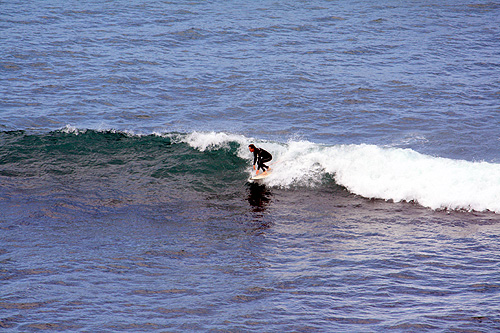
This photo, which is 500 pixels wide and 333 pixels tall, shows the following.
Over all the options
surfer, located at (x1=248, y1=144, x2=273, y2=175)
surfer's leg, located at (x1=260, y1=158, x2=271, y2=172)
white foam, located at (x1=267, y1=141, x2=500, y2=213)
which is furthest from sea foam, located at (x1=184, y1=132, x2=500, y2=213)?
surfer, located at (x1=248, y1=144, x2=273, y2=175)

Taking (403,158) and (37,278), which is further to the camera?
(403,158)

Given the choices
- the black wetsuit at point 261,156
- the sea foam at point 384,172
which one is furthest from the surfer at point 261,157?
the sea foam at point 384,172

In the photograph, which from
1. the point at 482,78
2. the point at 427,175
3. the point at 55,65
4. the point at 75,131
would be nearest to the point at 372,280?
the point at 427,175

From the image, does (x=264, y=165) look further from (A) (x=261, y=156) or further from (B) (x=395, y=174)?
(B) (x=395, y=174)

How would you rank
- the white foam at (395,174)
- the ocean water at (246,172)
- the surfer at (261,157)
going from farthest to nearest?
1. the surfer at (261,157)
2. the white foam at (395,174)
3. the ocean water at (246,172)

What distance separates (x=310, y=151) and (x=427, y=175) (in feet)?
13.1

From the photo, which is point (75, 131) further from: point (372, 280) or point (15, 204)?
point (372, 280)

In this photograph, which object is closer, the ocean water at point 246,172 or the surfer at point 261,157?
the ocean water at point 246,172

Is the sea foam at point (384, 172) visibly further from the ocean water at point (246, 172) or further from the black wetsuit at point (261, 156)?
the black wetsuit at point (261, 156)

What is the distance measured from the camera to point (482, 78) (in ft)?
81.0

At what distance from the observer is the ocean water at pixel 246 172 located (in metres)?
9.95

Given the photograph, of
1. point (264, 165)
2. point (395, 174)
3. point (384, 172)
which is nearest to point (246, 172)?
point (264, 165)

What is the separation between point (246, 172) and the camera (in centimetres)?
1720

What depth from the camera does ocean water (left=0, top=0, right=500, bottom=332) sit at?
9.95 meters
